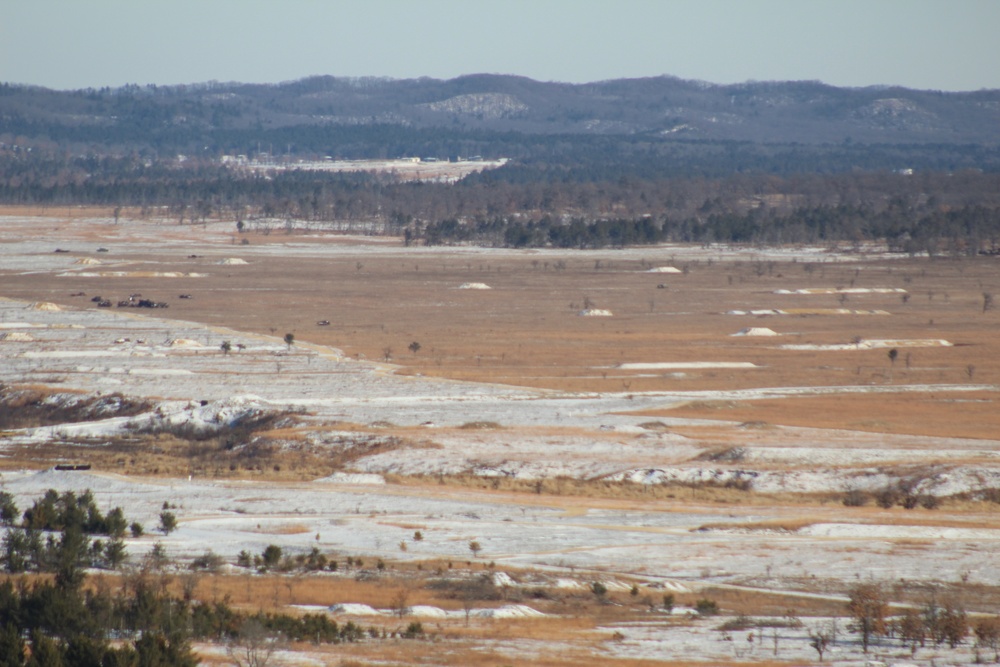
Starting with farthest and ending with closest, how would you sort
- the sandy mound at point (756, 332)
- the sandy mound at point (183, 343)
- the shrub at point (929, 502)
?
the sandy mound at point (756, 332)
the sandy mound at point (183, 343)
the shrub at point (929, 502)

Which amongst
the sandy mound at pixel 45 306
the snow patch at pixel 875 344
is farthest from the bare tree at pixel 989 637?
the sandy mound at pixel 45 306

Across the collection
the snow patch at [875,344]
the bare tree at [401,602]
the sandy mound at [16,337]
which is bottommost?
the sandy mound at [16,337]

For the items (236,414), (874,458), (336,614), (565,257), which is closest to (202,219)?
(565,257)

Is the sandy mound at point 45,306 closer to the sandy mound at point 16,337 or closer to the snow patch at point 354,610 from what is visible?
the sandy mound at point 16,337

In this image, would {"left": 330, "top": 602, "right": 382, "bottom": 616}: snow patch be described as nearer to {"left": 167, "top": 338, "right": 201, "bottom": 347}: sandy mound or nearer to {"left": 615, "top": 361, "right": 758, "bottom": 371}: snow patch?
{"left": 615, "top": 361, "right": 758, "bottom": 371}: snow patch

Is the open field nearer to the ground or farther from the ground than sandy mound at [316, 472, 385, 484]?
farther from the ground

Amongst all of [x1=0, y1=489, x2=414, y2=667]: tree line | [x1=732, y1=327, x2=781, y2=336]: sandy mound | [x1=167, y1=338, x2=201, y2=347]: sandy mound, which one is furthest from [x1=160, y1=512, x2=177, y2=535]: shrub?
[x1=732, y1=327, x2=781, y2=336]: sandy mound
